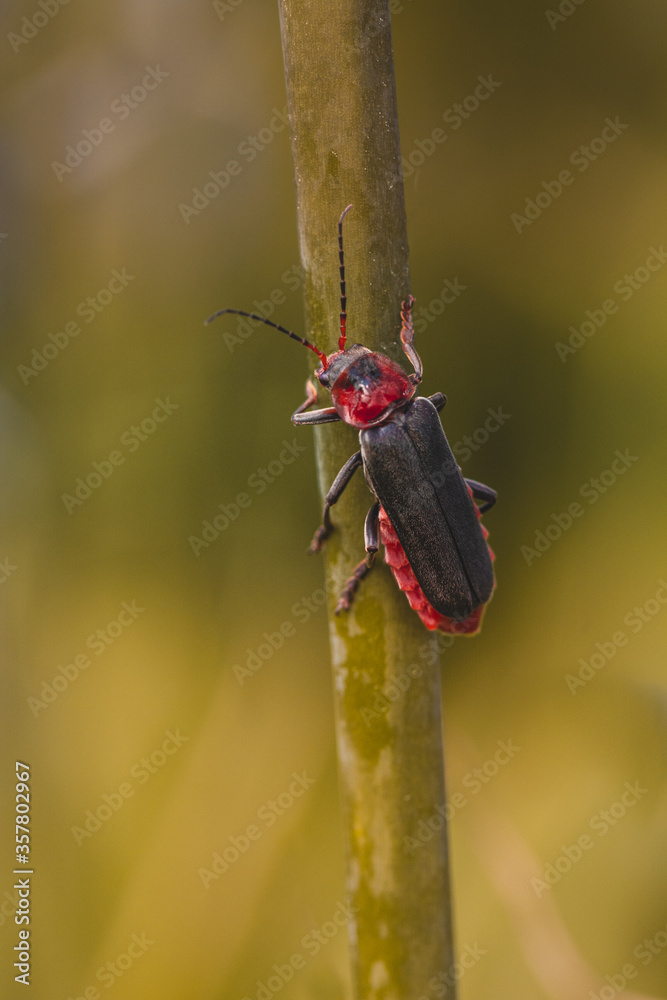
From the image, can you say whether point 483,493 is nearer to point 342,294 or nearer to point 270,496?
point 270,496

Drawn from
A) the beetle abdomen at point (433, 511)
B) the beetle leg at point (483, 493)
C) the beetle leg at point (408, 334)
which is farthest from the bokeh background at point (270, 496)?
the beetle leg at point (408, 334)

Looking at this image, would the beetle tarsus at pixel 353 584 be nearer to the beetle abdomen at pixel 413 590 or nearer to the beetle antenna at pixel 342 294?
the beetle abdomen at pixel 413 590

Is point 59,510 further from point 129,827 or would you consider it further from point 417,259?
point 417,259

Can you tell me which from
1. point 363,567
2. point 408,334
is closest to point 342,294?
point 408,334

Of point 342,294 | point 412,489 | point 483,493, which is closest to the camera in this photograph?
point 342,294

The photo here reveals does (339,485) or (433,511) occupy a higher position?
(433,511)

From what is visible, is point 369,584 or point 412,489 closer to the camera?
point 369,584

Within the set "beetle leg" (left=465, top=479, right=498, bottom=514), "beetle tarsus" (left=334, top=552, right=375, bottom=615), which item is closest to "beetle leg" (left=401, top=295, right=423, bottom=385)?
"beetle tarsus" (left=334, top=552, right=375, bottom=615)
